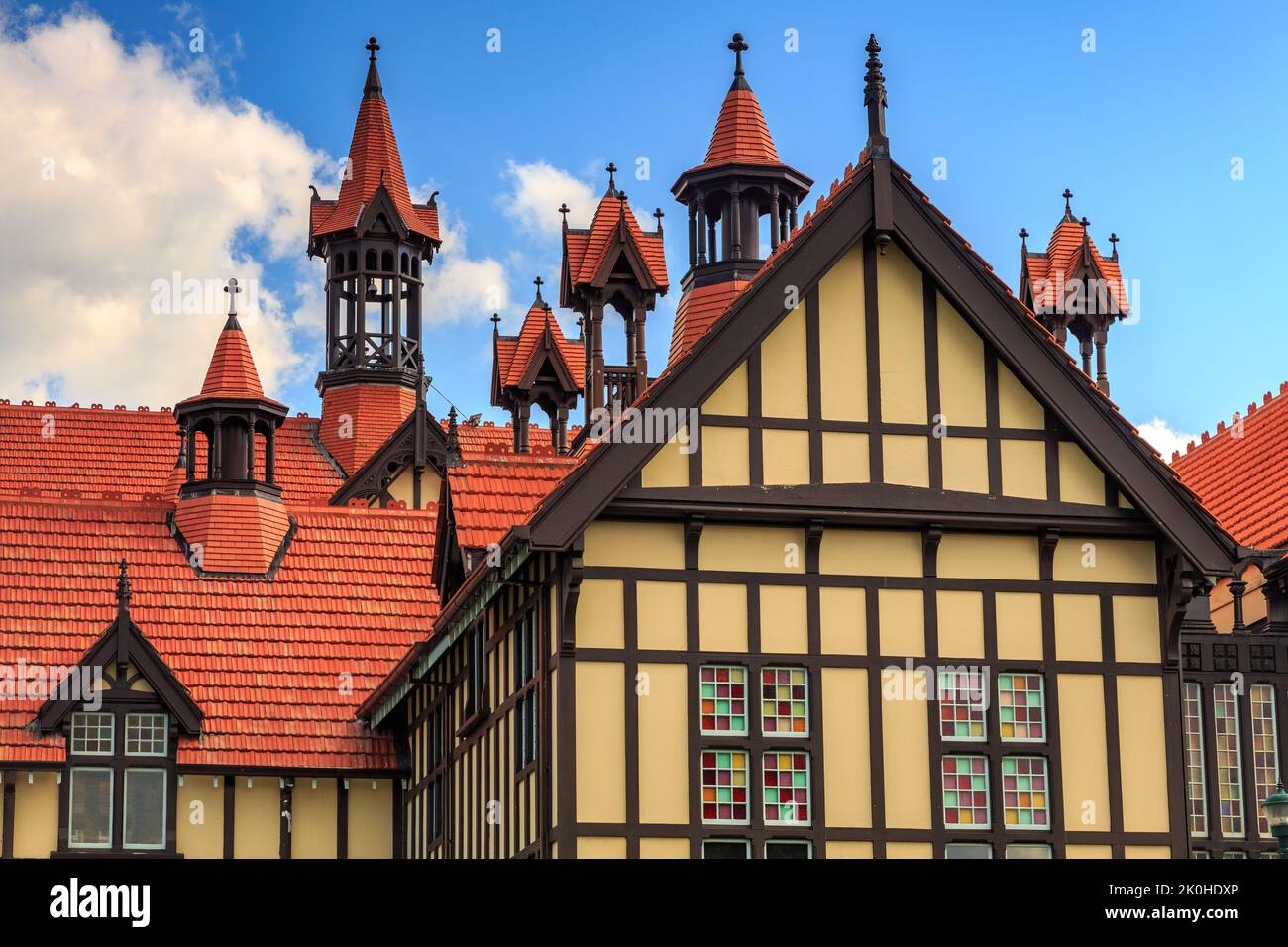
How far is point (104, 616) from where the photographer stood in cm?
3700

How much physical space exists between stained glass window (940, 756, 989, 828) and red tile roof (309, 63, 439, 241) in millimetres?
34242

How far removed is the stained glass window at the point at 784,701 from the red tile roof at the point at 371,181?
3369cm

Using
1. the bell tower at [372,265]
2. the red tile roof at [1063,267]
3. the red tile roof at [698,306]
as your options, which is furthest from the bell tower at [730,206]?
the bell tower at [372,265]

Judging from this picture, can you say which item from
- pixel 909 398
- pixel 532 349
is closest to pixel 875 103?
pixel 909 398

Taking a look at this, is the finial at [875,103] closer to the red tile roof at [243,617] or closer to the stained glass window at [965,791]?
the stained glass window at [965,791]

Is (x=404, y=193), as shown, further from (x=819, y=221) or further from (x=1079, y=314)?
(x=819, y=221)

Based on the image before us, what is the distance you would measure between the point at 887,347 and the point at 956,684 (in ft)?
13.4

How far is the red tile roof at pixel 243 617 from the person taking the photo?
117 ft

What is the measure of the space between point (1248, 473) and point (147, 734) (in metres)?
18.3

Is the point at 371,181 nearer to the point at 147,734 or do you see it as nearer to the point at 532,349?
the point at 532,349
